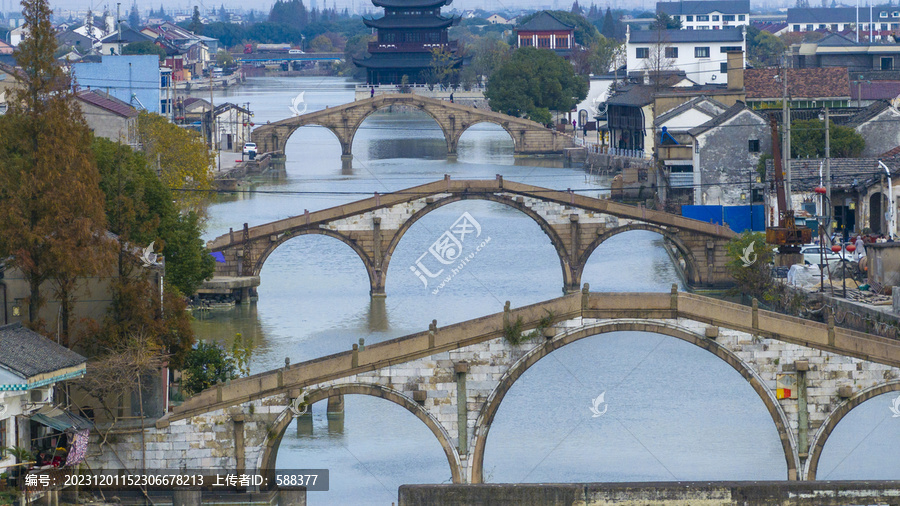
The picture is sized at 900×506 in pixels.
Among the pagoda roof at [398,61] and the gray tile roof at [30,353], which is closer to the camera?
the gray tile roof at [30,353]

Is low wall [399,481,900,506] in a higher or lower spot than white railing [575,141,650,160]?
lower

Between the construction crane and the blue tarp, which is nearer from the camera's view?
the construction crane

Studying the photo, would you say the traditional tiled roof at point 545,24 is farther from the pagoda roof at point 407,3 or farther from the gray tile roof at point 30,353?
the gray tile roof at point 30,353

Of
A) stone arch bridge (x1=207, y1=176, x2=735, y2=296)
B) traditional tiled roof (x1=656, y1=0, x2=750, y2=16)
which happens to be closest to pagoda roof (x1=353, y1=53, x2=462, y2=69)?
traditional tiled roof (x1=656, y1=0, x2=750, y2=16)

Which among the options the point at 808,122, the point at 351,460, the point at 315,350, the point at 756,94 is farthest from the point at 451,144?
the point at 351,460

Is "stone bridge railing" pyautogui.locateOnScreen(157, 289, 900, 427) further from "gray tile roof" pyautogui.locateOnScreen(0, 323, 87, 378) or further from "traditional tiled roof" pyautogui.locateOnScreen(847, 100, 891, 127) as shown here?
"traditional tiled roof" pyautogui.locateOnScreen(847, 100, 891, 127)

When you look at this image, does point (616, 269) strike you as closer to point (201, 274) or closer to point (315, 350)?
point (315, 350)

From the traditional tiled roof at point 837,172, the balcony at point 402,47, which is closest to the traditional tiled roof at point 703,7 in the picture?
the balcony at point 402,47
